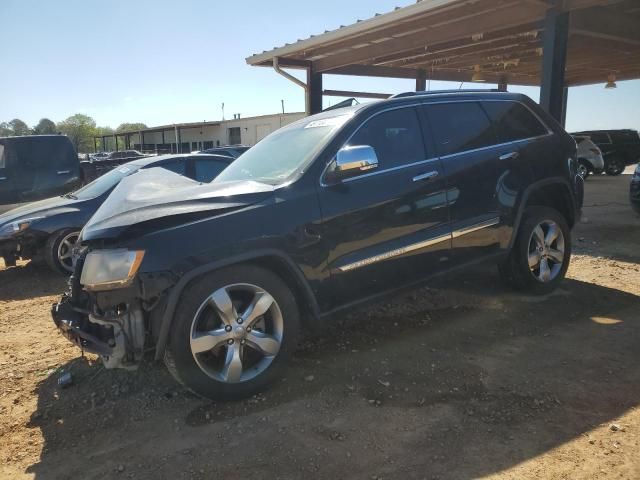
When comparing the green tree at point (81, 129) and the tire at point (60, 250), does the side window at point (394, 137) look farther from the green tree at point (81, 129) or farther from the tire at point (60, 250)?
the green tree at point (81, 129)

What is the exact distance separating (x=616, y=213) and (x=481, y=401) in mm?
9032

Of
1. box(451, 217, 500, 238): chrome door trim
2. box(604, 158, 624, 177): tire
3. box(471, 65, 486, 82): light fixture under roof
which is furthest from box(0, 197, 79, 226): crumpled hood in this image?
box(604, 158, 624, 177): tire

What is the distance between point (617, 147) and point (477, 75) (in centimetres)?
911

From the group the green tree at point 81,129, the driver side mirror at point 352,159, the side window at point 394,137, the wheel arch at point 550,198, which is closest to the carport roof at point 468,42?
the wheel arch at point 550,198

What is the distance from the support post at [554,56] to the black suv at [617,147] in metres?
14.2

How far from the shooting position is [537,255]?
191 inches

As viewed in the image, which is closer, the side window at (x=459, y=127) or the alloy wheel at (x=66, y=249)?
the side window at (x=459, y=127)

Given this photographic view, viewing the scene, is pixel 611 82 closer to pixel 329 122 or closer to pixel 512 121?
pixel 512 121

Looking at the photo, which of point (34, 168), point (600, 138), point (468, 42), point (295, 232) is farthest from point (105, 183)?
point (600, 138)

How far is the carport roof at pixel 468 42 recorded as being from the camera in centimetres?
874

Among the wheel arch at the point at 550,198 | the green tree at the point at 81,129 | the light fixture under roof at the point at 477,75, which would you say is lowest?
the wheel arch at the point at 550,198

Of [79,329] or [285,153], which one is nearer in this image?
[79,329]

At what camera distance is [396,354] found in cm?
377

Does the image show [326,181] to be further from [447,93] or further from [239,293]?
[447,93]
